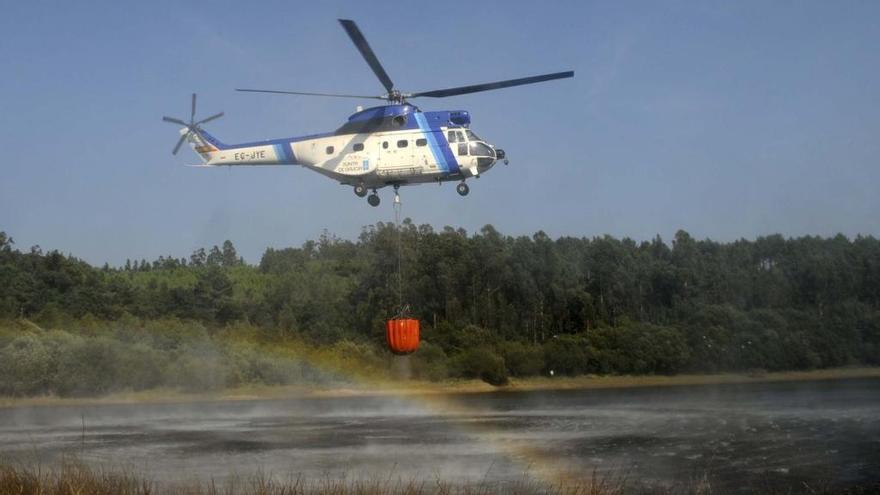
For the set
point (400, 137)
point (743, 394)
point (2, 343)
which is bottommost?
point (743, 394)

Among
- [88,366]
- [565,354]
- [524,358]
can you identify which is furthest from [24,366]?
[565,354]

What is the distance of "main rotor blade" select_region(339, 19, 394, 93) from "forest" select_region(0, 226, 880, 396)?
110 feet

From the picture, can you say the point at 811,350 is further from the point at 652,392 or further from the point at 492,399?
the point at 492,399

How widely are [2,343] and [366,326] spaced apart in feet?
66.0

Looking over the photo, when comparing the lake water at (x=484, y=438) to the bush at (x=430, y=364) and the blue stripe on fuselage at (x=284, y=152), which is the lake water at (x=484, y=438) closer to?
the bush at (x=430, y=364)

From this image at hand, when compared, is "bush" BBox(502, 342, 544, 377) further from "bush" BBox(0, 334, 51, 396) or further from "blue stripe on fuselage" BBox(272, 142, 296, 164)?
"blue stripe on fuselage" BBox(272, 142, 296, 164)

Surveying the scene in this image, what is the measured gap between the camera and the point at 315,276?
66.4m

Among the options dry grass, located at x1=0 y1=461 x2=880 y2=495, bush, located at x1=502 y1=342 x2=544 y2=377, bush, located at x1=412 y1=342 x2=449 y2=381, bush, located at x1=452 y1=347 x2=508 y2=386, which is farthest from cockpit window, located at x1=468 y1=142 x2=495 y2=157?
bush, located at x1=502 y1=342 x2=544 y2=377

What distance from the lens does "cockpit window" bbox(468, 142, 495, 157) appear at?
17.3 meters

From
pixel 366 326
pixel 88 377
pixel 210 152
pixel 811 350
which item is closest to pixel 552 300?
pixel 366 326

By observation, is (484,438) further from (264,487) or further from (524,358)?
(524,358)

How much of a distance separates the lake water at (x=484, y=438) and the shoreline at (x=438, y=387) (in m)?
0.54

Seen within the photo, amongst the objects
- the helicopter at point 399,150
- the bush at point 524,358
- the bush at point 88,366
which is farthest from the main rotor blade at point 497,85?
the bush at point 524,358

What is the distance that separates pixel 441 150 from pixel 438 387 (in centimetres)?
3911
